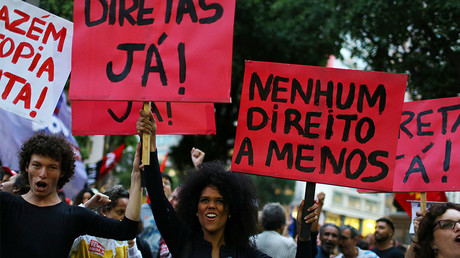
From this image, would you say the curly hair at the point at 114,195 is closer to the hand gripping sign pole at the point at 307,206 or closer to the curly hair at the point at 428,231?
the hand gripping sign pole at the point at 307,206

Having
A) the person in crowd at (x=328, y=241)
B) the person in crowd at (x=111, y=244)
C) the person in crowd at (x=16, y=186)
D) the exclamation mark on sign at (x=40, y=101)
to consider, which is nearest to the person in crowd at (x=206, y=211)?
the person in crowd at (x=111, y=244)

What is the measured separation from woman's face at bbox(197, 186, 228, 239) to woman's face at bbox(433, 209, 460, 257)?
1318 millimetres

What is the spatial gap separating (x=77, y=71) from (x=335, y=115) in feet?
5.95

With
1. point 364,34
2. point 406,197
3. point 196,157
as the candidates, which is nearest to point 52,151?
point 196,157

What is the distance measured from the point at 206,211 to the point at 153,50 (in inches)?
44.5

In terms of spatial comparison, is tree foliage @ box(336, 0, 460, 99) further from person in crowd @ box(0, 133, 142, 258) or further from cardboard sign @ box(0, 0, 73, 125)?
person in crowd @ box(0, 133, 142, 258)

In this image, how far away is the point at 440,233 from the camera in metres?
3.76

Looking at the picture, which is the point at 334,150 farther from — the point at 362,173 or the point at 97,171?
the point at 97,171

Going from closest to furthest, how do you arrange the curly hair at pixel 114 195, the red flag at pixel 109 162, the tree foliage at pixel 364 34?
1. the curly hair at pixel 114 195
2. the tree foliage at pixel 364 34
3. the red flag at pixel 109 162

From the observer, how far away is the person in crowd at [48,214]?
137 inches

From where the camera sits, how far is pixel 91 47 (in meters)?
4.09

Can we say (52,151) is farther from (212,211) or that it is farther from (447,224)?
(447,224)

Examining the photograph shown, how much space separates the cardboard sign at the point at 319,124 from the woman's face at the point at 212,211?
318 mm

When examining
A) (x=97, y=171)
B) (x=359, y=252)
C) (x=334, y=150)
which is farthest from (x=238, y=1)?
(x=334, y=150)
